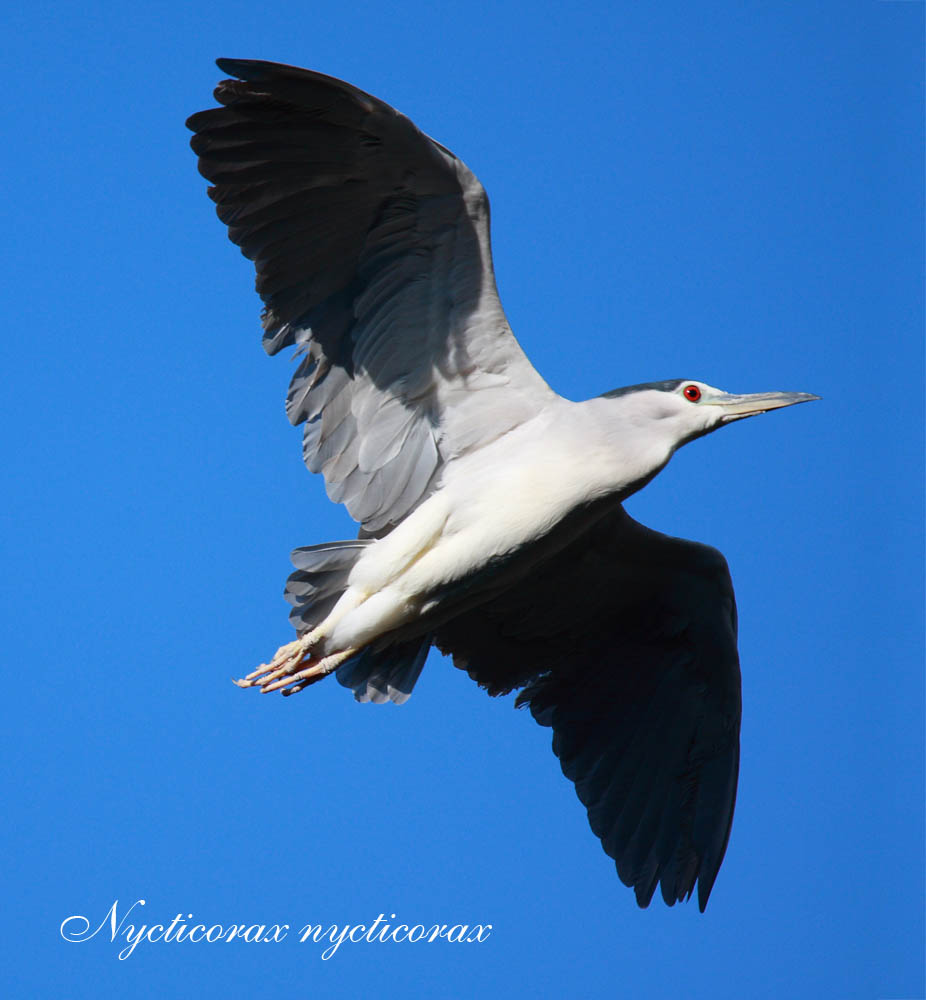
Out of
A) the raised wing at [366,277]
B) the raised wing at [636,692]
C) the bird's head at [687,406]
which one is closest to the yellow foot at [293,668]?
the raised wing at [366,277]

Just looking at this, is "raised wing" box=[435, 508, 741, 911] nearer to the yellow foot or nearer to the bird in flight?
the bird in flight

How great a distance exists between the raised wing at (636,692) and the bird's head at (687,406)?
4.56 ft

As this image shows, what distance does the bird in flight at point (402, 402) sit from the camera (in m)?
6.94

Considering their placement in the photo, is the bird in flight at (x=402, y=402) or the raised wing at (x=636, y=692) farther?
the raised wing at (x=636, y=692)

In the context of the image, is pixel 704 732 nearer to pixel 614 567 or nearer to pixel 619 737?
pixel 619 737

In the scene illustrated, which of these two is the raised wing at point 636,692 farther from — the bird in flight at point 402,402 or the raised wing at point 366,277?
the raised wing at point 366,277

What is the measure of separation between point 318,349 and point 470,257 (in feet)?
2.93

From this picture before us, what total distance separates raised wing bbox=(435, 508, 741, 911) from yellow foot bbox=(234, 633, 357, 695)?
4.22 ft

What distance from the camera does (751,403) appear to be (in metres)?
7.22

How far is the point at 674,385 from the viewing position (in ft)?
23.7

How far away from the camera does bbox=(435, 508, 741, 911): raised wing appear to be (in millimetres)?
8477

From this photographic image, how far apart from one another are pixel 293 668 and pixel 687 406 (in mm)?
2247

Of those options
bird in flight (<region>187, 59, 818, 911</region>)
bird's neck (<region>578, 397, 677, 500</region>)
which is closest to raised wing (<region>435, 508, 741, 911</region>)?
bird in flight (<region>187, 59, 818, 911</region>)

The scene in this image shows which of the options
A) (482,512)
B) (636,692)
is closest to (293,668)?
(482,512)
